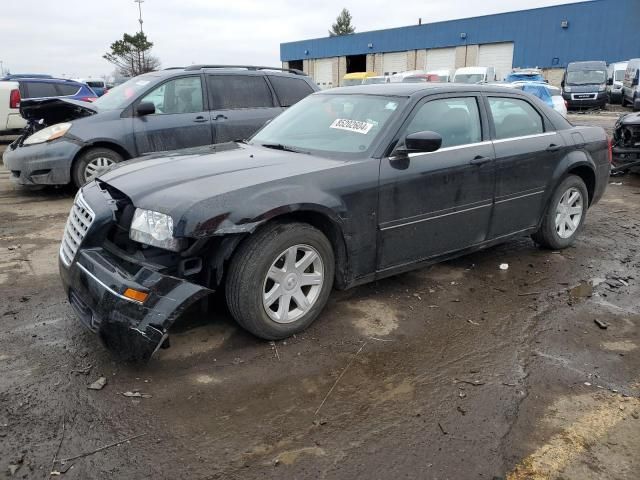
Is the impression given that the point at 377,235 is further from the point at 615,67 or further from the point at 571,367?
the point at 615,67

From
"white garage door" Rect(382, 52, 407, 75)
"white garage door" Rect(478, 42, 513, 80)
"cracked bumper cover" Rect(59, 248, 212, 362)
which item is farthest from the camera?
"white garage door" Rect(382, 52, 407, 75)

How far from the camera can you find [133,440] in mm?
2500

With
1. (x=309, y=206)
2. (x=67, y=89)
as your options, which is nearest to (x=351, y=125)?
(x=309, y=206)

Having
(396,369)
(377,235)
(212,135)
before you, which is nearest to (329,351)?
(396,369)

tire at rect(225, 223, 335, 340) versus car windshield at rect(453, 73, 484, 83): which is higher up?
car windshield at rect(453, 73, 484, 83)

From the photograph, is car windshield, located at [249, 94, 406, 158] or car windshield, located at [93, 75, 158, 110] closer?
car windshield, located at [249, 94, 406, 158]

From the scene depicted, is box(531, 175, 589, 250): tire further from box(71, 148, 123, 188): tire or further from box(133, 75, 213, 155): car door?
box(71, 148, 123, 188): tire

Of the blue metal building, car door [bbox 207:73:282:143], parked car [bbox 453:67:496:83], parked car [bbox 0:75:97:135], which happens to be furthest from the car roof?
the blue metal building

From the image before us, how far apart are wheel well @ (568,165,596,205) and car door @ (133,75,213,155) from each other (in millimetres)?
4737

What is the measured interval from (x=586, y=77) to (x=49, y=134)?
1003 inches

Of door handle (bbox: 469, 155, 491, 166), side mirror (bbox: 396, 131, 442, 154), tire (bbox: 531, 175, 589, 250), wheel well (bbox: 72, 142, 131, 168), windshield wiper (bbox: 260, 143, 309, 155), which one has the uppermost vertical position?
side mirror (bbox: 396, 131, 442, 154)

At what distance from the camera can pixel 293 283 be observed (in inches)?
134

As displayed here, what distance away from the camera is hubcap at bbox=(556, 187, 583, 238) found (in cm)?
523

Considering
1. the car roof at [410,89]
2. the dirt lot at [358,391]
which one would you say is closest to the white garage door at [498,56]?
the car roof at [410,89]
